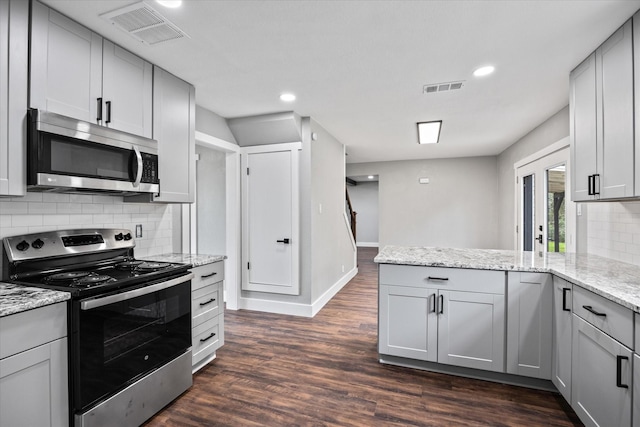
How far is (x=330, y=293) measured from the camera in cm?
461

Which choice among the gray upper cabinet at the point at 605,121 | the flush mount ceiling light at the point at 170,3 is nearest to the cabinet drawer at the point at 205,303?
the flush mount ceiling light at the point at 170,3

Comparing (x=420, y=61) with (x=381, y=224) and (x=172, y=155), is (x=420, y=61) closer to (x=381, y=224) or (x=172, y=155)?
(x=172, y=155)

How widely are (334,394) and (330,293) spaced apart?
238cm

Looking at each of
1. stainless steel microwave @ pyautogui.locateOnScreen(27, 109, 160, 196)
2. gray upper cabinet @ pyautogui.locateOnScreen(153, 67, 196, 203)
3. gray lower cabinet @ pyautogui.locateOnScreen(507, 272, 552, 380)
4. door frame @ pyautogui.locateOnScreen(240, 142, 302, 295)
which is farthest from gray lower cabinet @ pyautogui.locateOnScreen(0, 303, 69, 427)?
gray lower cabinet @ pyautogui.locateOnScreen(507, 272, 552, 380)

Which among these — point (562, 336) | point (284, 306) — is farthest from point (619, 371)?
point (284, 306)

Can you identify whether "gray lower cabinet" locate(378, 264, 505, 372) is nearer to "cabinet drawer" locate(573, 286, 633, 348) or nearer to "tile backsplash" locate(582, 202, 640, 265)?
"cabinet drawer" locate(573, 286, 633, 348)

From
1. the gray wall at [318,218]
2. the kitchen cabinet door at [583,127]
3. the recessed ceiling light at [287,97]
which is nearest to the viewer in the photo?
the kitchen cabinet door at [583,127]

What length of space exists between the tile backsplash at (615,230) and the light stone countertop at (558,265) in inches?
3.4

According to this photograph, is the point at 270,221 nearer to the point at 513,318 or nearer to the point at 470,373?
the point at 470,373

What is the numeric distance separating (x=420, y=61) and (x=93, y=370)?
290cm

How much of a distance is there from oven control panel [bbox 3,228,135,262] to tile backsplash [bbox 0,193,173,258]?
0.07 meters

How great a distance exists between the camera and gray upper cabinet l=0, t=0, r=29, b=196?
5.15ft

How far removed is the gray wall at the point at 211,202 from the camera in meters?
4.47

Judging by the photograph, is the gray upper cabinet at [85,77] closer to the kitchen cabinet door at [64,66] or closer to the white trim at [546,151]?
the kitchen cabinet door at [64,66]
